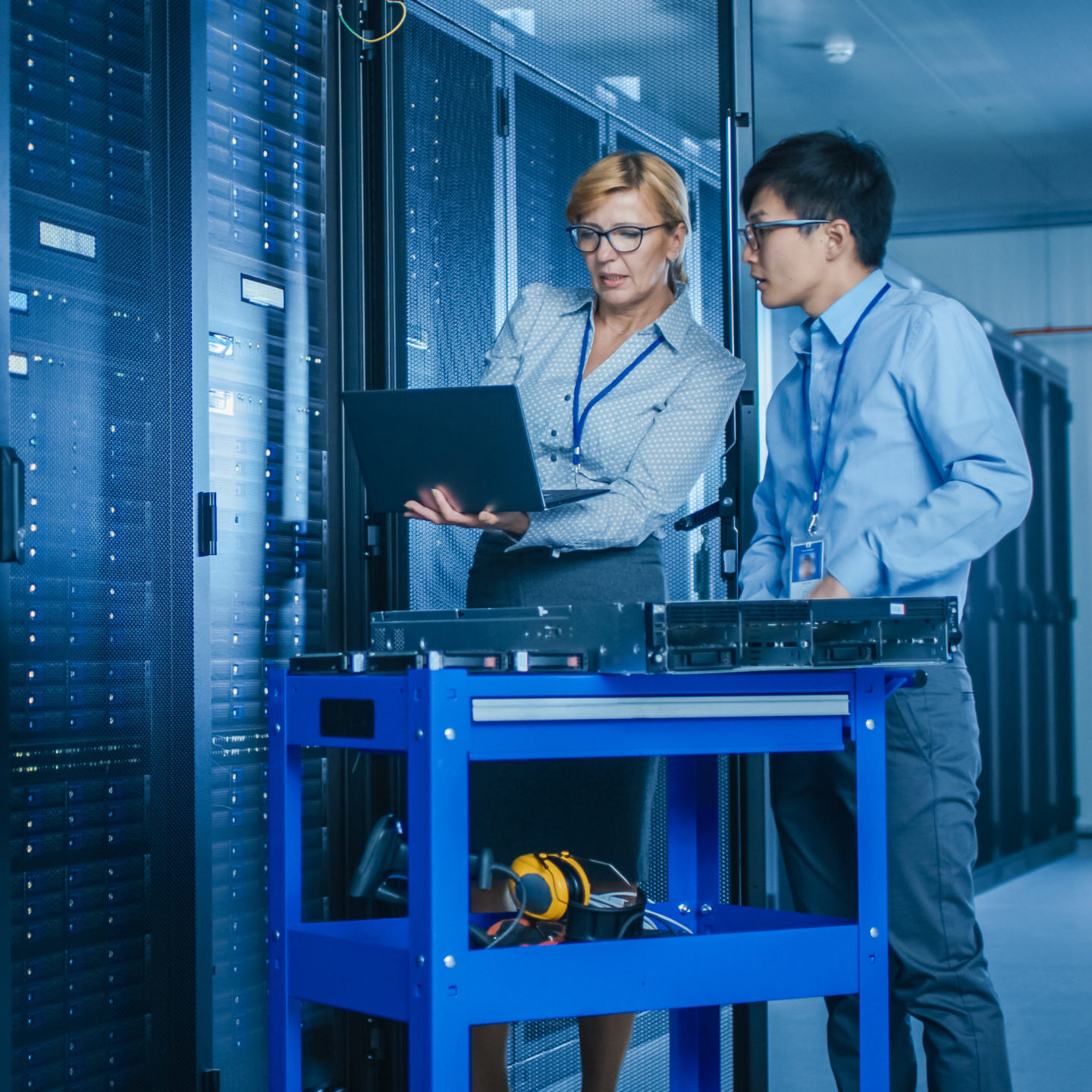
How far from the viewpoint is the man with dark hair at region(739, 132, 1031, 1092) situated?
1631mm

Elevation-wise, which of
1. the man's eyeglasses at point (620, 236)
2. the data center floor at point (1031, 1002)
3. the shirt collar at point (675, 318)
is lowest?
the data center floor at point (1031, 1002)

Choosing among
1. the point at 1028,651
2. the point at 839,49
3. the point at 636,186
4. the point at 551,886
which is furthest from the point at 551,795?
the point at 1028,651

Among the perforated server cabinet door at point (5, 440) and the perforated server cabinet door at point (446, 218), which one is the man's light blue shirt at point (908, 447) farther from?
the perforated server cabinet door at point (5, 440)

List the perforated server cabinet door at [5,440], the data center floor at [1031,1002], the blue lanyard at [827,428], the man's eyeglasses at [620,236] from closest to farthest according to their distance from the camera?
the blue lanyard at [827,428] < the perforated server cabinet door at [5,440] < the man's eyeglasses at [620,236] < the data center floor at [1031,1002]

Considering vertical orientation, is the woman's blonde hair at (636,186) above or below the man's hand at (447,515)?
above

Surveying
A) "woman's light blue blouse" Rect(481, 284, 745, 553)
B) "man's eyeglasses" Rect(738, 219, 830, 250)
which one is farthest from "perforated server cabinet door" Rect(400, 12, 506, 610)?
"man's eyeglasses" Rect(738, 219, 830, 250)

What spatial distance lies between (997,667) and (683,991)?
14.8ft

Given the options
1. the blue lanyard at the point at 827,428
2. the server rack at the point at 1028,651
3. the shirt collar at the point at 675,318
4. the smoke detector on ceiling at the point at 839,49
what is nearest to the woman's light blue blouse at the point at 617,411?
the shirt collar at the point at 675,318

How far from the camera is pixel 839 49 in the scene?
5129 millimetres

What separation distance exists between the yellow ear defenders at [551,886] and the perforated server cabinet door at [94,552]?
800mm

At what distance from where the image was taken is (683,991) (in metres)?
1.50

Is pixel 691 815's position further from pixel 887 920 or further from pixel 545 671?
pixel 545 671

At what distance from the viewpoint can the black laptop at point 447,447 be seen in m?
1.64

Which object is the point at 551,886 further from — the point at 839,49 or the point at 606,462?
the point at 839,49
